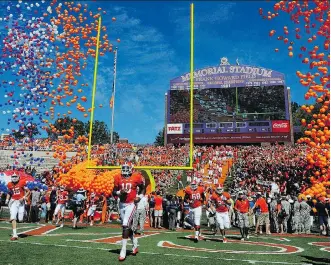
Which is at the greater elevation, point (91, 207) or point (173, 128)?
point (173, 128)

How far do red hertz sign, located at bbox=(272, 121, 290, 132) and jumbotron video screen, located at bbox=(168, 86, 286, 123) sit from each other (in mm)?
545

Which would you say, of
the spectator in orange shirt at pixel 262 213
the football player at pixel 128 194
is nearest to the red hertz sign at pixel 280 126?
the spectator in orange shirt at pixel 262 213

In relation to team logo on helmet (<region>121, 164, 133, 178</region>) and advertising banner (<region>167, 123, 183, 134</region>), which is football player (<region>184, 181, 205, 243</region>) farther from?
advertising banner (<region>167, 123, 183, 134</region>)

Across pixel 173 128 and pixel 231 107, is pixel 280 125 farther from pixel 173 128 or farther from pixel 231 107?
pixel 173 128

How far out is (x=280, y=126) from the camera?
3753 cm

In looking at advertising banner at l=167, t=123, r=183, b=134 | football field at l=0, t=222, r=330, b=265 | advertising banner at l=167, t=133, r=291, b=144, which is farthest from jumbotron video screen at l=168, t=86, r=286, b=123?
→ football field at l=0, t=222, r=330, b=265

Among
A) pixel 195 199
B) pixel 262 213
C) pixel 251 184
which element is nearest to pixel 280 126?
pixel 251 184

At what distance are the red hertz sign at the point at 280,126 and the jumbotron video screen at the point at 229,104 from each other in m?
0.54

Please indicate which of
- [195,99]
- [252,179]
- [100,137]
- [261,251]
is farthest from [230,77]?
[100,137]

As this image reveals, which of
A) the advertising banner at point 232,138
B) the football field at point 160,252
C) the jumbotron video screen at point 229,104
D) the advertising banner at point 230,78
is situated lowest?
the football field at point 160,252

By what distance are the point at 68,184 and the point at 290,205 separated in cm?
900

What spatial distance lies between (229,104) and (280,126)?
609cm

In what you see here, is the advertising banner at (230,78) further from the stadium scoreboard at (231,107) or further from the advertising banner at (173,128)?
the advertising banner at (173,128)

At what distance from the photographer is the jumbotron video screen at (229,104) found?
37.8 metres
